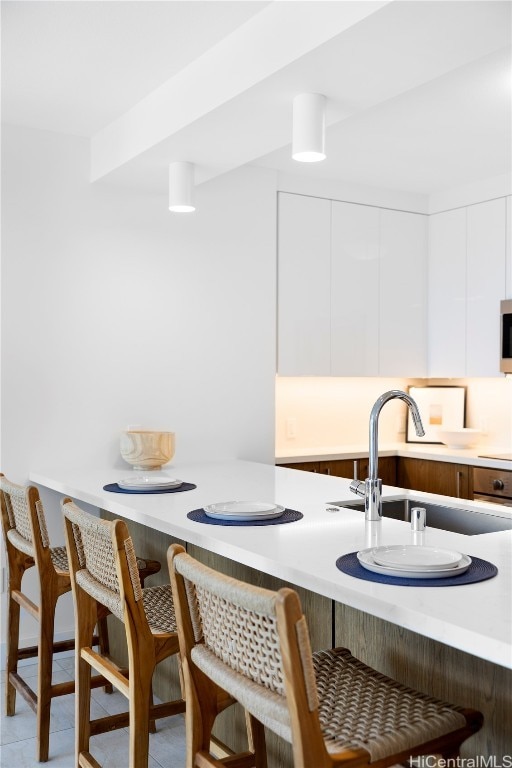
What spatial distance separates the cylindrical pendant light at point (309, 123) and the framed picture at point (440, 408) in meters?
2.90

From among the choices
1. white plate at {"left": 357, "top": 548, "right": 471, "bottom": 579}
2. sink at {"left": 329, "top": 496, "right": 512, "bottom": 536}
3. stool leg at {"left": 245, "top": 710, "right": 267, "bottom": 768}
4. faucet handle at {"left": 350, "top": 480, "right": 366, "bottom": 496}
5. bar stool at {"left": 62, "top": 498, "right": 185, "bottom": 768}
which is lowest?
stool leg at {"left": 245, "top": 710, "right": 267, "bottom": 768}

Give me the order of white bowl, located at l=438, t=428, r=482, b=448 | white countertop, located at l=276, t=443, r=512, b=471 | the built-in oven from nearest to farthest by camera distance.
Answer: the built-in oven < white countertop, located at l=276, t=443, r=512, b=471 < white bowl, located at l=438, t=428, r=482, b=448

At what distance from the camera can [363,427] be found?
5.27 metres

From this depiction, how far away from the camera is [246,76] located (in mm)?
2523

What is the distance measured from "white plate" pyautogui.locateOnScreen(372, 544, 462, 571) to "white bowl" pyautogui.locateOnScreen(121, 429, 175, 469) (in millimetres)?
1914

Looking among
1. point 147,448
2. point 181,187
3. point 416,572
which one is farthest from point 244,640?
point 181,187

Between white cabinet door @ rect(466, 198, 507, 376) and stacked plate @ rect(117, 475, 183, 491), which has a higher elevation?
white cabinet door @ rect(466, 198, 507, 376)

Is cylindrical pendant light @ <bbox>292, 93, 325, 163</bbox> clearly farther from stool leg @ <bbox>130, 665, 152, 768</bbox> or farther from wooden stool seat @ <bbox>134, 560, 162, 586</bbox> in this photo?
stool leg @ <bbox>130, 665, 152, 768</bbox>

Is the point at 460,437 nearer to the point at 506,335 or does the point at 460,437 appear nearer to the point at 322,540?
the point at 506,335

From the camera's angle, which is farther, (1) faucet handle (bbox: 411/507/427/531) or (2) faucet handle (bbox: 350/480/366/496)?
(2) faucet handle (bbox: 350/480/366/496)

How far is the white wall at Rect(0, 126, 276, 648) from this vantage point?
362 cm

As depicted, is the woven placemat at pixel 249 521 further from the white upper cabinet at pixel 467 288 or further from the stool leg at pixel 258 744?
the white upper cabinet at pixel 467 288

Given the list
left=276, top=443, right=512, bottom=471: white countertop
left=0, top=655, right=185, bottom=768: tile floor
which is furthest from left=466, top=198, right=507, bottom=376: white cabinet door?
left=0, top=655, right=185, bottom=768: tile floor

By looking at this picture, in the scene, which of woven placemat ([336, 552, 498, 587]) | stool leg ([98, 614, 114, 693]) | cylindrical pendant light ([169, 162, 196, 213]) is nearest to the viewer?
woven placemat ([336, 552, 498, 587])
